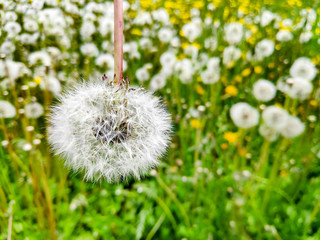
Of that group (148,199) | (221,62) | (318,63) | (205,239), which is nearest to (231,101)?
(221,62)

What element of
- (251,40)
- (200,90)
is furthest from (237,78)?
(251,40)

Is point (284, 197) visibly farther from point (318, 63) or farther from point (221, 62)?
point (221, 62)

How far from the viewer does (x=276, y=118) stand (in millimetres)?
917

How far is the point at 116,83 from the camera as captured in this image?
15.8 inches

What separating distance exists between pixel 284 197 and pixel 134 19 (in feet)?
5.02

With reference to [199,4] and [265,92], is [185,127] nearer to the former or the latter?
[265,92]

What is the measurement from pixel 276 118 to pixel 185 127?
57cm

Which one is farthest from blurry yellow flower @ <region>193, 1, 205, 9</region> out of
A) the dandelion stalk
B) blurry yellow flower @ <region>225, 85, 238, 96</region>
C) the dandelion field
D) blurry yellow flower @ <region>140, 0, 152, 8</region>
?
the dandelion stalk

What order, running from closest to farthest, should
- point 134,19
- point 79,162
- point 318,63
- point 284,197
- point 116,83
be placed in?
point 116,83, point 79,162, point 284,197, point 318,63, point 134,19

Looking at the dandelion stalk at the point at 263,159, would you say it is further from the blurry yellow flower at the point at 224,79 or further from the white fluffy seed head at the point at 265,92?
the blurry yellow flower at the point at 224,79

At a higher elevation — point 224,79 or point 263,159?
point 224,79

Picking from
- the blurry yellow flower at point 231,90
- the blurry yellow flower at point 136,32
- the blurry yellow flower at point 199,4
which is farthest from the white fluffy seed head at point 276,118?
the blurry yellow flower at point 199,4

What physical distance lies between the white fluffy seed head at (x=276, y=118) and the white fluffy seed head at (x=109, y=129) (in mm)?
416

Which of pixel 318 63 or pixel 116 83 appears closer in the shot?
pixel 116 83
